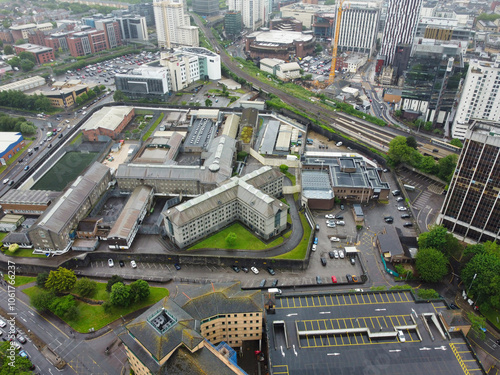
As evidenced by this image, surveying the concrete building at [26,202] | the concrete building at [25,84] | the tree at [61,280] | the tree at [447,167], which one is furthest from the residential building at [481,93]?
the concrete building at [25,84]

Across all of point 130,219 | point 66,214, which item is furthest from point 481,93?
point 66,214

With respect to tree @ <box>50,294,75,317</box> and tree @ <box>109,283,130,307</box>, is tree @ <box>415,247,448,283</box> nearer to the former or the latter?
tree @ <box>109,283,130,307</box>

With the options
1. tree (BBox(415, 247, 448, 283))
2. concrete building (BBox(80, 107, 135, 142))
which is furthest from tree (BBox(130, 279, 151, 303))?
concrete building (BBox(80, 107, 135, 142))

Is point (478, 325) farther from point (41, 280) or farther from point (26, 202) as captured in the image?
point (26, 202)

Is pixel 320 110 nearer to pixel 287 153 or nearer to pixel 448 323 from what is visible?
pixel 287 153

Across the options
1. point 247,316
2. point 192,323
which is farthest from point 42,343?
point 247,316

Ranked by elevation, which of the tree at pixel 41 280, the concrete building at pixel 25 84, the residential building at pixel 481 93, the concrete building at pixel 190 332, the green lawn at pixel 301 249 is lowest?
the green lawn at pixel 301 249

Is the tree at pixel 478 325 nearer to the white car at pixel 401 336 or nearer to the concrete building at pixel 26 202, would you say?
the white car at pixel 401 336
